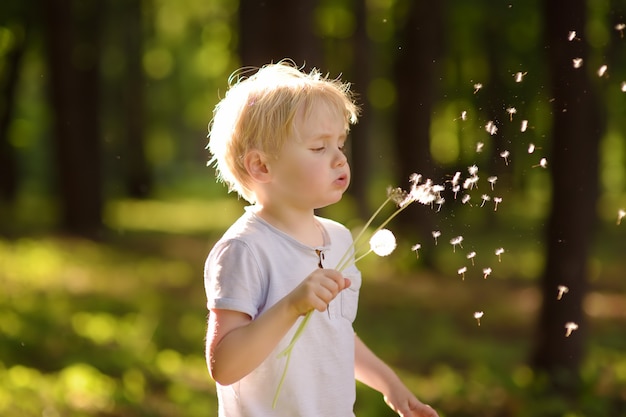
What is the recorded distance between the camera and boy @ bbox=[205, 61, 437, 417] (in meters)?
2.55

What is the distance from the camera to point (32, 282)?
1323cm

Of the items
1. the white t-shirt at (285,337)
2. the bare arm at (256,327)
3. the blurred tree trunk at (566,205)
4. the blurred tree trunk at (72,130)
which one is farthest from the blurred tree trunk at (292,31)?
the blurred tree trunk at (72,130)

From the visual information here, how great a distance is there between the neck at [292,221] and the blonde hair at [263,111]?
126 millimetres

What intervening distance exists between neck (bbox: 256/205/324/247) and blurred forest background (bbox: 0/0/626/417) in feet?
1.78

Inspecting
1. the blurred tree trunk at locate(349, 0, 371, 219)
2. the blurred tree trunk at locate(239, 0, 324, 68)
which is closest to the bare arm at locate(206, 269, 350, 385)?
the blurred tree trunk at locate(239, 0, 324, 68)

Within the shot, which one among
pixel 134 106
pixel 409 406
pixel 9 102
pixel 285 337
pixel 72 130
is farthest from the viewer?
pixel 134 106

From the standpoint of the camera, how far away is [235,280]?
253 cm

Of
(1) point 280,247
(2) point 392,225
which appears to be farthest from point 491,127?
(2) point 392,225

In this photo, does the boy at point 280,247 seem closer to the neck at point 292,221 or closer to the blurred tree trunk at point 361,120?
the neck at point 292,221

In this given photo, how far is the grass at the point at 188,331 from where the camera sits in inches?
289

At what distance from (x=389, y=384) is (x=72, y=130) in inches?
652

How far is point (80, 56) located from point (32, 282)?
36.5 feet

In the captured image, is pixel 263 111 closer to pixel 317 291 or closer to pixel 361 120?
pixel 317 291

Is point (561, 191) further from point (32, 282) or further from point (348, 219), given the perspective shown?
point (348, 219)
